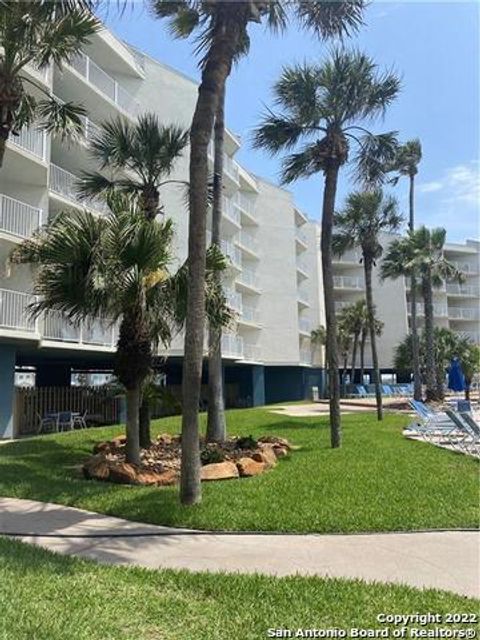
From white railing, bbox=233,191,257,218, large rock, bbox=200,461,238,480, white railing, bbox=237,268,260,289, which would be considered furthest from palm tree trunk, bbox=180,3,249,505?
white railing, bbox=233,191,257,218

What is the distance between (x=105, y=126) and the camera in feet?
45.0

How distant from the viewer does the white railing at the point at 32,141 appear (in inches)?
720

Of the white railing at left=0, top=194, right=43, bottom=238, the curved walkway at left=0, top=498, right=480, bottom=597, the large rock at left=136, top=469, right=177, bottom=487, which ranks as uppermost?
the white railing at left=0, top=194, right=43, bottom=238

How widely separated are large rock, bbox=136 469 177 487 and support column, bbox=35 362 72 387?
22.9 m

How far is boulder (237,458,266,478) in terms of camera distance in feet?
33.0

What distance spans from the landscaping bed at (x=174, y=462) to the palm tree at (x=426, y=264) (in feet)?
69.5

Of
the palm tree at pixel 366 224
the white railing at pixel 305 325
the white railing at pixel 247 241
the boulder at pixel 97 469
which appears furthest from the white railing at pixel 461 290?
the boulder at pixel 97 469

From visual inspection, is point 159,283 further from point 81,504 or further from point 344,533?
point 344,533

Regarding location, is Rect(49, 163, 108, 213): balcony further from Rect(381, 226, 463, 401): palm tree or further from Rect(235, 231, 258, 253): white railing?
Rect(381, 226, 463, 401): palm tree

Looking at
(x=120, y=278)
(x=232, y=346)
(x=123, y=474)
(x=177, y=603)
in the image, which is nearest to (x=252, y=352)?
(x=232, y=346)

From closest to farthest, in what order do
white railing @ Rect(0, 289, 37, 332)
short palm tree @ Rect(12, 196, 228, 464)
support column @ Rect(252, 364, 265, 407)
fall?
short palm tree @ Rect(12, 196, 228, 464) < white railing @ Rect(0, 289, 37, 332) < support column @ Rect(252, 364, 265, 407)

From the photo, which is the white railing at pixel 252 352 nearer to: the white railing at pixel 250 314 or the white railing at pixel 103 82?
the white railing at pixel 250 314

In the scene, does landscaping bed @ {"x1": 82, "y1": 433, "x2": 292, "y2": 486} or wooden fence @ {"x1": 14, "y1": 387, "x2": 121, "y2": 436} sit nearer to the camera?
landscaping bed @ {"x1": 82, "y1": 433, "x2": 292, "y2": 486}

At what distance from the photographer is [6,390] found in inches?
701
